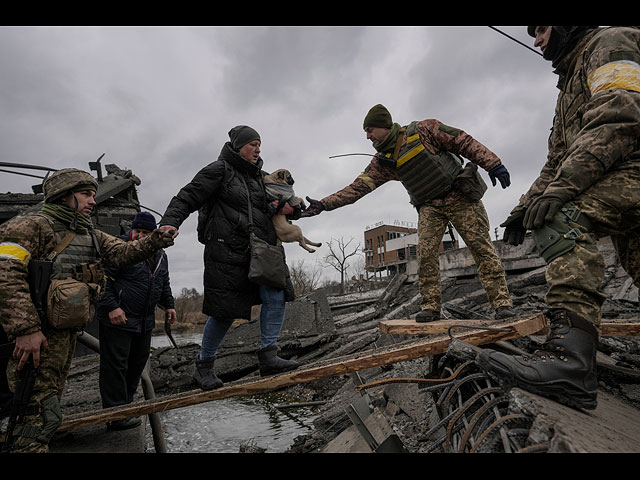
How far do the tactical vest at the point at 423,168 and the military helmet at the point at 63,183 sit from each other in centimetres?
282

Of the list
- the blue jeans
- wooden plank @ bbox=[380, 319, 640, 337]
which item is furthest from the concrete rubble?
the blue jeans

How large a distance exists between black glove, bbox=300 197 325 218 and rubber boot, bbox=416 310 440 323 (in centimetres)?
155

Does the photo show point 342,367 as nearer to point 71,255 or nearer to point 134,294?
point 71,255

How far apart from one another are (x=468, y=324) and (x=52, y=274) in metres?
3.20

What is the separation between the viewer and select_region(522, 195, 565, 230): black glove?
72.2 inches

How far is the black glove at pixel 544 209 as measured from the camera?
183 centimetres

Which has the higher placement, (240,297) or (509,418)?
(240,297)

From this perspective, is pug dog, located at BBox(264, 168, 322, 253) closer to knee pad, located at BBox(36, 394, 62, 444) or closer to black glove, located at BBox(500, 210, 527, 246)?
black glove, located at BBox(500, 210, 527, 246)

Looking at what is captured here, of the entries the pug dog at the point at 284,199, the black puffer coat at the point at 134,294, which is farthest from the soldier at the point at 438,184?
the black puffer coat at the point at 134,294

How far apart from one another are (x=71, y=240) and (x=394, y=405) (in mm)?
2934

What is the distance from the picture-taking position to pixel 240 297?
10.0 ft

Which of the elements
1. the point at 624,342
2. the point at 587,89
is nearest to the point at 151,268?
the point at 587,89

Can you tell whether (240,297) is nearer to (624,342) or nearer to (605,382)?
(605,382)

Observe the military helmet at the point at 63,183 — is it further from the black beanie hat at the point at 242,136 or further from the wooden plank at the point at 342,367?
the wooden plank at the point at 342,367
